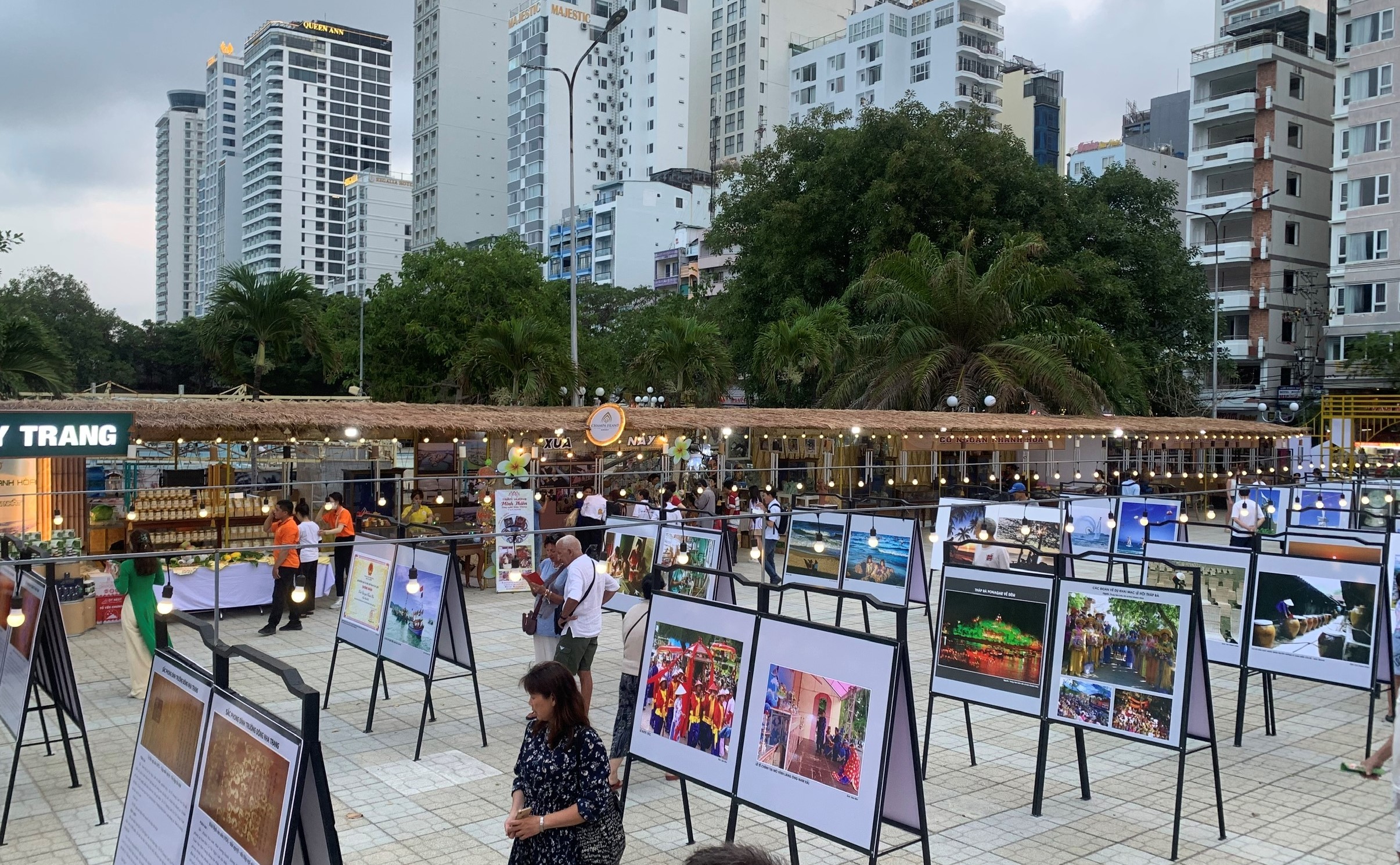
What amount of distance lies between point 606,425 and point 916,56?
65941 millimetres

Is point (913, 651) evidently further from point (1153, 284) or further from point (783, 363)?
point (1153, 284)

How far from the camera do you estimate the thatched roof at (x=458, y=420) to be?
48.2ft

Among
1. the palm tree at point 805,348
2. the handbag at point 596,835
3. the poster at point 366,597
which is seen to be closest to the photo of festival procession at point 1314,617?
the handbag at point 596,835

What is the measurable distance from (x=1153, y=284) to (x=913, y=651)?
28882 millimetres

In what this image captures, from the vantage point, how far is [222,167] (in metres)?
166

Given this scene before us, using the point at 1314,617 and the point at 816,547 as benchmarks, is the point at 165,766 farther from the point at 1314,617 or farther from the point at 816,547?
the point at 1314,617

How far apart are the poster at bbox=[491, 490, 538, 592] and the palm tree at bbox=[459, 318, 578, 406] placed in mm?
7445

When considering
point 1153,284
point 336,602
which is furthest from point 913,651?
point 1153,284

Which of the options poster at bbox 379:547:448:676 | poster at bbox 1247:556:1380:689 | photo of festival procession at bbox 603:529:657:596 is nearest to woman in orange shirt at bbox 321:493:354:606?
photo of festival procession at bbox 603:529:657:596

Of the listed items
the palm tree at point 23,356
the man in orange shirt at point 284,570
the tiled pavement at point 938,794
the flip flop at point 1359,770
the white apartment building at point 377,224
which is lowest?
the tiled pavement at point 938,794

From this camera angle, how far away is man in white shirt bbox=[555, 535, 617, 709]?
7.83 metres

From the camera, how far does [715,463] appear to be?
2281 cm

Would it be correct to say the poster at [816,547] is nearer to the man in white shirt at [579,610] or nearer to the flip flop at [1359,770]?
the man in white shirt at [579,610]

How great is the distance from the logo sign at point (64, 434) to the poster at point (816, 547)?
8.63 metres
